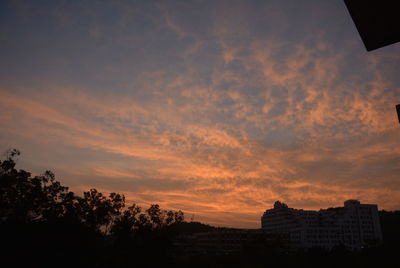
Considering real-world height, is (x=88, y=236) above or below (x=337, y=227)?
below

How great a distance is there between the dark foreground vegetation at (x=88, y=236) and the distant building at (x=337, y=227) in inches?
2826

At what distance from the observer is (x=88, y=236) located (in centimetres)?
3338

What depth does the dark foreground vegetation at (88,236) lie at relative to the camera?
26.3 metres

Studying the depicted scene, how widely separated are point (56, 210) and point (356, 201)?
375ft

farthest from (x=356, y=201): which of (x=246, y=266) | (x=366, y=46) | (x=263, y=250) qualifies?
(x=366, y=46)

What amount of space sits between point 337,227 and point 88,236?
344ft

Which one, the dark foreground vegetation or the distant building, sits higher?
the distant building

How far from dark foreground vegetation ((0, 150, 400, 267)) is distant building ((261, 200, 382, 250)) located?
236 ft

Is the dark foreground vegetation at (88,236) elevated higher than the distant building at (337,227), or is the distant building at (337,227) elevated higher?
the distant building at (337,227)

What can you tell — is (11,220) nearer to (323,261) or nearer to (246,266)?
(246,266)

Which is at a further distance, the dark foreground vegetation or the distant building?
the distant building

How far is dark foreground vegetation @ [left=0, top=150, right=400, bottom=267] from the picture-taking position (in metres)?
26.3

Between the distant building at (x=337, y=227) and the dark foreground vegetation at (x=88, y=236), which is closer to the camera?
the dark foreground vegetation at (x=88, y=236)

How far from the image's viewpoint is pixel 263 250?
203 ft
